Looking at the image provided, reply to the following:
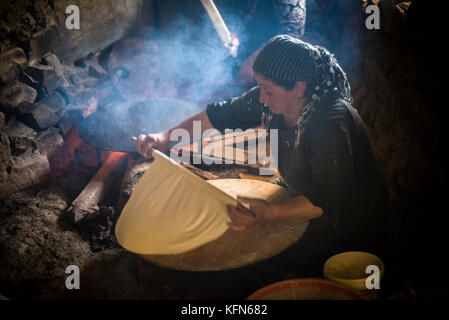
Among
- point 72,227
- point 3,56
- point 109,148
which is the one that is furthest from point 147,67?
point 72,227

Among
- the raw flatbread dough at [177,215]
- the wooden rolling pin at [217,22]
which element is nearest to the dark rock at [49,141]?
the raw flatbread dough at [177,215]

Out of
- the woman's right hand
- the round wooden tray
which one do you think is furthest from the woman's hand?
the woman's right hand

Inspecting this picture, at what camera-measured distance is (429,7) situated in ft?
5.95

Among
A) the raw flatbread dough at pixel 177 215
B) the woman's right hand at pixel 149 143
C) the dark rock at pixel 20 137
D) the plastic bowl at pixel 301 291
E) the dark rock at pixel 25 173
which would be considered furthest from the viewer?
the dark rock at pixel 20 137

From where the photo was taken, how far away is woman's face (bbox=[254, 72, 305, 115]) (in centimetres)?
182

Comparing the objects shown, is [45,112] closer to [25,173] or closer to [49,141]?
[49,141]

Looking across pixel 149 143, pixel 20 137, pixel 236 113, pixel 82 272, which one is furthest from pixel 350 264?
pixel 20 137

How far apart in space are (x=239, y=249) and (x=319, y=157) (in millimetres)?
693

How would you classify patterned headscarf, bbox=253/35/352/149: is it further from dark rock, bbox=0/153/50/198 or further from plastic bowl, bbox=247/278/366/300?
dark rock, bbox=0/153/50/198

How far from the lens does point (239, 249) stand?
5.67 ft

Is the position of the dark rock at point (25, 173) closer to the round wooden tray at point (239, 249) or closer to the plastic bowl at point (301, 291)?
the round wooden tray at point (239, 249)

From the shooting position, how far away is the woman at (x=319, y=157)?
170cm
